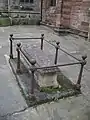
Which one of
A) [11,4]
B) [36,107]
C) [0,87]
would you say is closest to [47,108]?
[36,107]

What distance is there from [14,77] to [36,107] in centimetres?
130

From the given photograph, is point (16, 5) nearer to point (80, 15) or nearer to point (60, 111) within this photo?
point (80, 15)

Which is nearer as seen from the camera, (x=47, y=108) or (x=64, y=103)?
(x=47, y=108)

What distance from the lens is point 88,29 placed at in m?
8.00

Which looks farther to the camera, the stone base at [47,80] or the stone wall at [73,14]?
the stone wall at [73,14]

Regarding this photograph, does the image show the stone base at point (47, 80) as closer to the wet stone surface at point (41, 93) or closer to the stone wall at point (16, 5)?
the wet stone surface at point (41, 93)

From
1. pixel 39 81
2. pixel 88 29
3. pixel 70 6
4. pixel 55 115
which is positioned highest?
pixel 70 6

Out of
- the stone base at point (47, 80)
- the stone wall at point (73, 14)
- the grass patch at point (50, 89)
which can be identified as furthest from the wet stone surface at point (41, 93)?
the stone wall at point (73, 14)

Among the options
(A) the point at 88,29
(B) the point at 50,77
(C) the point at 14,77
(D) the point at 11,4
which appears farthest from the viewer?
(D) the point at 11,4

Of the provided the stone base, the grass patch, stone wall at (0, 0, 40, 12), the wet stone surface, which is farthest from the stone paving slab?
stone wall at (0, 0, 40, 12)

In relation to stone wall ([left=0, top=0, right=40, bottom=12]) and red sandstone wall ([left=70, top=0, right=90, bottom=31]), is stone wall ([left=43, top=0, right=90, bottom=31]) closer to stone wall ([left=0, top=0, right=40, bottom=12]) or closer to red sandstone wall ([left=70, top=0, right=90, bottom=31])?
red sandstone wall ([left=70, top=0, right=90, bottom=31])

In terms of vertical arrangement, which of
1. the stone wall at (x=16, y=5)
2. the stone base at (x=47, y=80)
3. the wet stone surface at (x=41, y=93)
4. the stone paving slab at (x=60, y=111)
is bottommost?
the stone paving slab at (x=60, y=111)

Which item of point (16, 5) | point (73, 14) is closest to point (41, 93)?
point (73, 14)

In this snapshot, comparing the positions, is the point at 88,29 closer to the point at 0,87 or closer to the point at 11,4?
the point at 0,87
